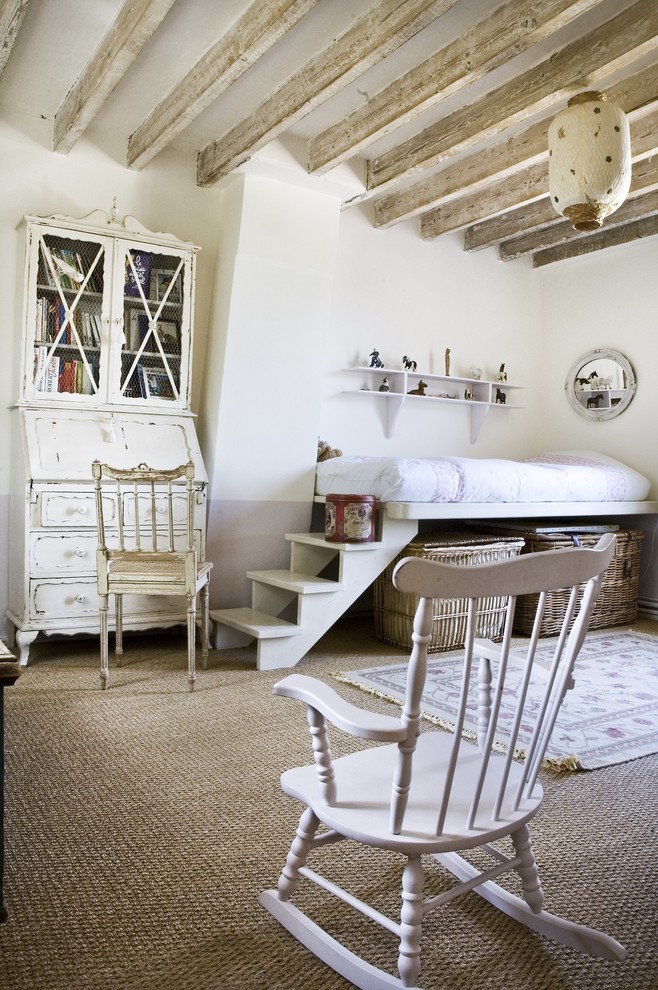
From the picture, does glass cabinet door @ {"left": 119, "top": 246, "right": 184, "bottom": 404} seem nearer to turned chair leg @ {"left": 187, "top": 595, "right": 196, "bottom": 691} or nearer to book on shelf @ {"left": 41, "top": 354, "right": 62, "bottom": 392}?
book on shelf @ {"left": 41, "top": 354, "right": 62, "bottom": 392}

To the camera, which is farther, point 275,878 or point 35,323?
point 35,323

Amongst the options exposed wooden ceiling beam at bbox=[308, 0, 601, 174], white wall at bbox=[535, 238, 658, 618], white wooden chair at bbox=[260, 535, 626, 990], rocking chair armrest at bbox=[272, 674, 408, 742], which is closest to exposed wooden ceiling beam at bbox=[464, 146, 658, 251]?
white wall at bbox=[535, 238, 658, 618]

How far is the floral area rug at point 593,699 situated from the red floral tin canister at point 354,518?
66 cm

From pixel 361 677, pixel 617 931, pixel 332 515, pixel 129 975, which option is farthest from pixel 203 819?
pixel 332 515

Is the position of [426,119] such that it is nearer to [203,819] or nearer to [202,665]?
[202,665]

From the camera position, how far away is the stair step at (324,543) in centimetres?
379

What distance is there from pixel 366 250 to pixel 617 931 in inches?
168

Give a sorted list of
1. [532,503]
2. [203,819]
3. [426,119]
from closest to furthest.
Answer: [203,819] < [426,119] < [532,503]

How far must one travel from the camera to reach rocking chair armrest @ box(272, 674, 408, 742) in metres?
1.22

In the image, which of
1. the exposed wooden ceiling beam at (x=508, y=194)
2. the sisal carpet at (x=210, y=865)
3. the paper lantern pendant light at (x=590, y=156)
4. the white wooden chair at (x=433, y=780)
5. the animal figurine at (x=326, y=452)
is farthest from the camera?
the animal figurine at (x=326, y=452)

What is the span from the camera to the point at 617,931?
1.60m

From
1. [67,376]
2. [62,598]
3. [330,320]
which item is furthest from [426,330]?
[62,598]

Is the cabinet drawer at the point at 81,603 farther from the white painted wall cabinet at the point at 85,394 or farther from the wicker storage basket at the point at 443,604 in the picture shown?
the wicker storage basket at the point at 443,604

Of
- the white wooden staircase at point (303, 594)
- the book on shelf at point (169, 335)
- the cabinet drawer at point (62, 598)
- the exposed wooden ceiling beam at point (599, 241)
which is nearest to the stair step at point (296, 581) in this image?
the white wooden staircase at point (303, 594)
